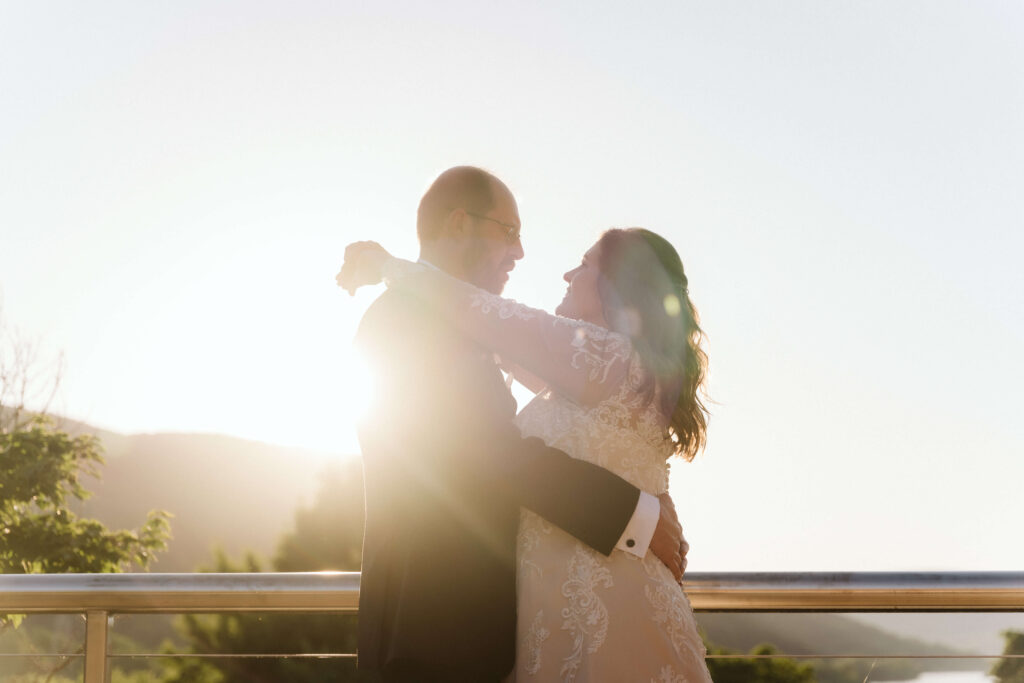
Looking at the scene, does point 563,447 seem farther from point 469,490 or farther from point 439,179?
point 439,179

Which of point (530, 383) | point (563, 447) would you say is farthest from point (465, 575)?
point (530, 383)

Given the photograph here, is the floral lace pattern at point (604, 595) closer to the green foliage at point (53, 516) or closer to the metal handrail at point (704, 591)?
the metal handrail at point (704, 591)

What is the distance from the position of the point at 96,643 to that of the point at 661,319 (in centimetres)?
192

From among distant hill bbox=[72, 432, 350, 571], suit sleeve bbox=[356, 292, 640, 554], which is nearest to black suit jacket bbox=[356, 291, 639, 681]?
suit sleeve bbox=[356, 292, 640, 554]

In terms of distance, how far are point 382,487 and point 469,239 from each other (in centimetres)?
66

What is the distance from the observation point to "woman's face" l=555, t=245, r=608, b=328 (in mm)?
2475

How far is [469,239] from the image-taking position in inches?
99.4

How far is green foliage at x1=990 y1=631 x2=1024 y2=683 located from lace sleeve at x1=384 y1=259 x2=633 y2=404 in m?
1.68

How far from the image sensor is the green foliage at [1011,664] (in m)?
3.10

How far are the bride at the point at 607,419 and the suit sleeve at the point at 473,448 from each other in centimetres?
7

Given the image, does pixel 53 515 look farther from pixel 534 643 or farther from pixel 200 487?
pixel 200 487

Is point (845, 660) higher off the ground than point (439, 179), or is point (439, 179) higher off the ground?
point (439, 179)

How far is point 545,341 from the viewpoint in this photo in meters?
2.22

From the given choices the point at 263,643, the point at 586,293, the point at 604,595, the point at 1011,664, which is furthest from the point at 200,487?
the point at 604,595
